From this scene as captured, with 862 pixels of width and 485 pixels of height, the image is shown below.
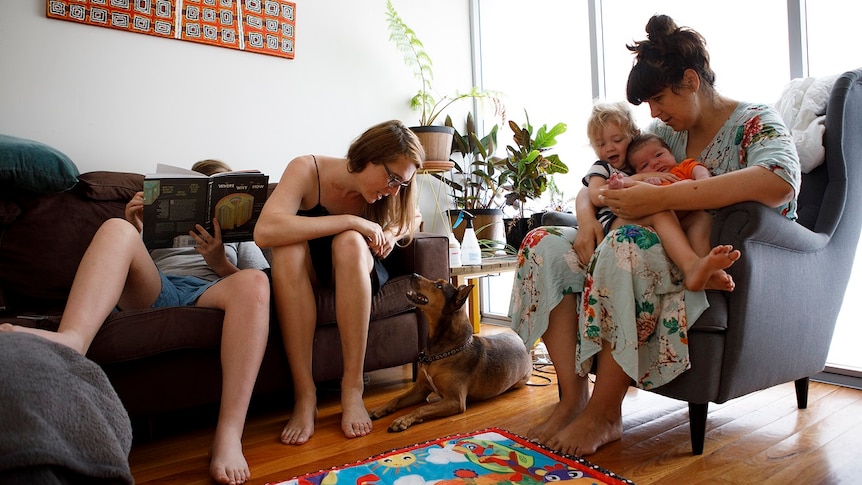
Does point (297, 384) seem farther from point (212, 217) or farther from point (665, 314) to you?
point (665, 314)

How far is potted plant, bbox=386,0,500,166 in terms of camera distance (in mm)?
3242

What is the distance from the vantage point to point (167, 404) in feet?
5.08

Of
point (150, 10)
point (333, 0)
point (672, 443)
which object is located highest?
point (333, 0)

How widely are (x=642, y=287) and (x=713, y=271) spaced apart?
17cm

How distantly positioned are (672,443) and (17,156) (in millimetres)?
2264

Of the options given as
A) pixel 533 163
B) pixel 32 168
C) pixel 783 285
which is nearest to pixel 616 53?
pixel 533 163

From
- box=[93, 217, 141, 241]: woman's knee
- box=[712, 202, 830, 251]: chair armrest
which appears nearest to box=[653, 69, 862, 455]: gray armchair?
box=[712, 202, 830, 251]: chair armrest

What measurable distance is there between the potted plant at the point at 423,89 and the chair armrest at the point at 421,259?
1.20 m

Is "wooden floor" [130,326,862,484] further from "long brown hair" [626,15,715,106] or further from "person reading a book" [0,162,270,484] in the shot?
Answer: "long brown hair" [626,15,715,106]

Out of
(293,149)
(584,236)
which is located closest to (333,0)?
(293,149)

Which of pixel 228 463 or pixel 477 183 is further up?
pixel 477 183

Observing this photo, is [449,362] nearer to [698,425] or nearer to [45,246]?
[698,425]

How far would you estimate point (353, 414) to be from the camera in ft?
5.38

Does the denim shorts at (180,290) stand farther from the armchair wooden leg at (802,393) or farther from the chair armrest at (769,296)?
the armchair wooden leg at (802,393)
